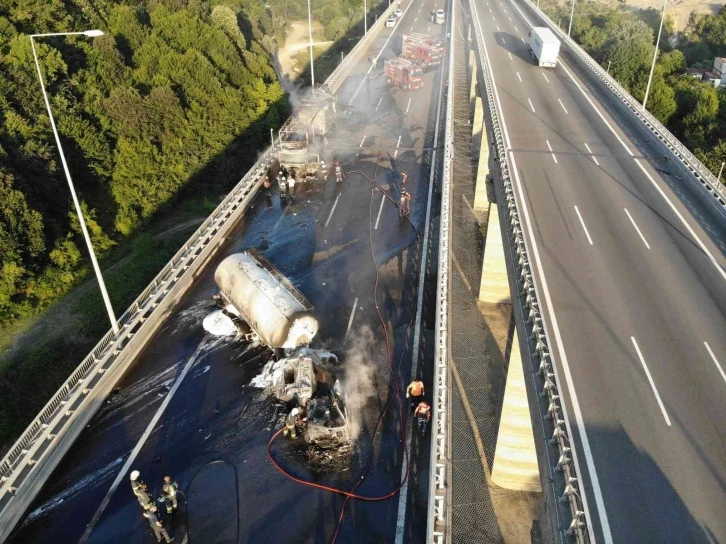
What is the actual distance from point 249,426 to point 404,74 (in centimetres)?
4574

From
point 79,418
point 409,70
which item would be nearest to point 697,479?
point 79,418

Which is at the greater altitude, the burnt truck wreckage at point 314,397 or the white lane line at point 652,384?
the white lane line at point 652,384

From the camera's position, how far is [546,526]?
1224 cm

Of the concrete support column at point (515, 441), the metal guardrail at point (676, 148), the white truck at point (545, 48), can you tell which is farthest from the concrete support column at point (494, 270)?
the white truck at point (545, 48)

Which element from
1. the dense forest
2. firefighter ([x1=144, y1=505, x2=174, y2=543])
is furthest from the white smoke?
the dense forest

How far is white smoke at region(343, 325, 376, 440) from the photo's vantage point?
59.9 feet

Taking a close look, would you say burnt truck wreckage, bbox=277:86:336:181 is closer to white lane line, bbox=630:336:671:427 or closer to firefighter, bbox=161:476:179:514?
firefighter, bbox=161:476:179:514

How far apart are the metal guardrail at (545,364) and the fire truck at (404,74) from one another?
32.6 metres

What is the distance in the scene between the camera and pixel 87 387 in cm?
1803

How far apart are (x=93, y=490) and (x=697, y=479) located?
16256 mm

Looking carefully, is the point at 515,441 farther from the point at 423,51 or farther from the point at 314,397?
the point at 423,51

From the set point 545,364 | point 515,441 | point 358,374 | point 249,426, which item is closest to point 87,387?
point 249,426

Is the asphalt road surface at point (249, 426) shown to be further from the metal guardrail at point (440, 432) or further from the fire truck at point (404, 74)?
the fire truck at point (404, 74)

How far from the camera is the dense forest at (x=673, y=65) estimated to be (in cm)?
5169
